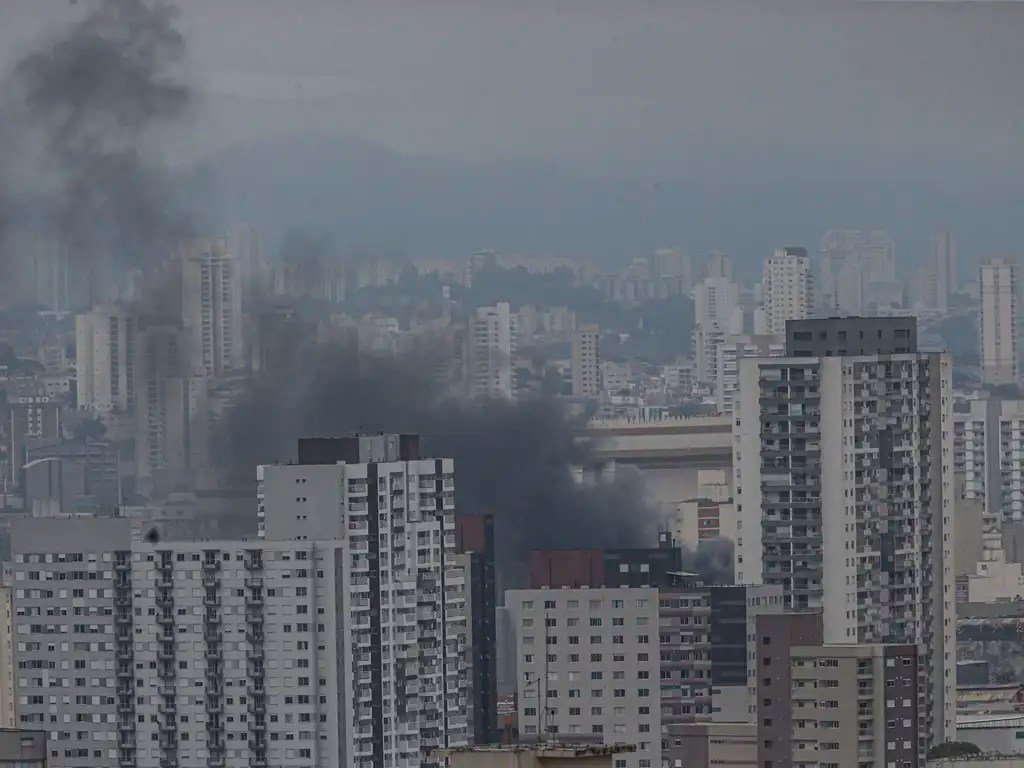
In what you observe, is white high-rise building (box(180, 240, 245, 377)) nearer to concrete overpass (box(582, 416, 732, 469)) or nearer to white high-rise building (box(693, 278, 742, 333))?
concrete overpass (box(582, 416, 732, 469))

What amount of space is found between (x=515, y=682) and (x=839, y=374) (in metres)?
2.84

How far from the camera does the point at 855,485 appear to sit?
41.8ft

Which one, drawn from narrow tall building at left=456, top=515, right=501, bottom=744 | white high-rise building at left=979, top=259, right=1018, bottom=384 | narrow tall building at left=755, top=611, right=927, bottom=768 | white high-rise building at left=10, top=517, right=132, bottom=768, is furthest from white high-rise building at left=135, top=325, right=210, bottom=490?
narrow tall building at left=755, top=611, right=927, bottom=768

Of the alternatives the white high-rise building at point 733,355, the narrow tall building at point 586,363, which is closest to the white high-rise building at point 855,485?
the white high-rise building at point 733,355

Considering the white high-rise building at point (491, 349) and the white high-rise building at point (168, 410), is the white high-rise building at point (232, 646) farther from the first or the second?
the white high-rise building at point (491, 349)

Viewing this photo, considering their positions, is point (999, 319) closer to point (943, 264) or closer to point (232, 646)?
point (943, 264)

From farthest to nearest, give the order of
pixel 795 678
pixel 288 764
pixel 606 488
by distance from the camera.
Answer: pixel 606 488, pixel 288 764, pixel 795 678

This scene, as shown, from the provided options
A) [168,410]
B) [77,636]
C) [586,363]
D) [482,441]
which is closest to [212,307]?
[168,410]

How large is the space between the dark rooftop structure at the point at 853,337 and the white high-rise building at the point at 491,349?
96.5 inches

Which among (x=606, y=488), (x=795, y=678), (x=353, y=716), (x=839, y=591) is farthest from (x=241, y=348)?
(x=795, y=678)

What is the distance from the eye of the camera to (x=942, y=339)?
1448 centimetres

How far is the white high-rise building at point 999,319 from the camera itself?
15.8 metres

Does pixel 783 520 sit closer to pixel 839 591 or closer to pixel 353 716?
pixel 839 591

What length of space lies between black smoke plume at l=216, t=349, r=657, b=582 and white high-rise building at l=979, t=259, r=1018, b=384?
67.5 inches
